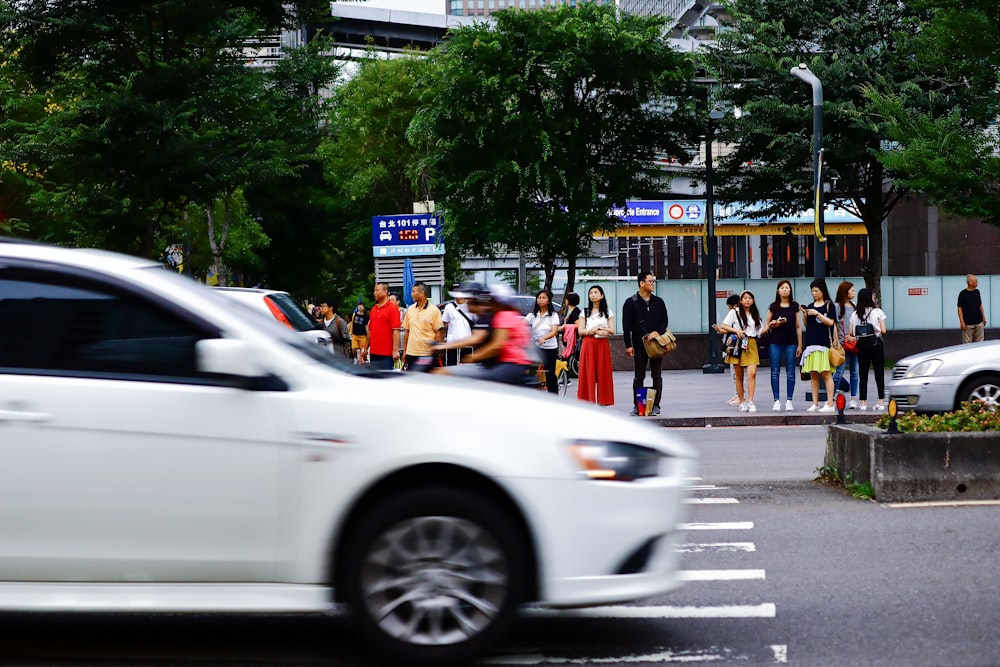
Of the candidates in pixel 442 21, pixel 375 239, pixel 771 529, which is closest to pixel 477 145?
pixel 375 239

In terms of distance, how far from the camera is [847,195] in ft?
102

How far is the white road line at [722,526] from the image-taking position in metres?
8.74

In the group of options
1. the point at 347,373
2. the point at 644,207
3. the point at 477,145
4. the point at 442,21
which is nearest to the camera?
the point at 347,373

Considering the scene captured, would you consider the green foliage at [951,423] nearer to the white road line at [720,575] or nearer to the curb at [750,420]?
the white road line at [720,575]

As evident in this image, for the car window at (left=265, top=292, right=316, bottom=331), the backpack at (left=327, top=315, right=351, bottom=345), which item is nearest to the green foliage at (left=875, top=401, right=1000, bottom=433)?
the car window at (left=265, top=292, right=316, bottom=331)

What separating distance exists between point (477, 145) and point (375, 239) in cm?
831

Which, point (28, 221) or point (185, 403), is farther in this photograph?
point (28, 221)

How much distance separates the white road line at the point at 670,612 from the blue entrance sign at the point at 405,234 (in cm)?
2980

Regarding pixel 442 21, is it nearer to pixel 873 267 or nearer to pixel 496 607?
pixel 873 267

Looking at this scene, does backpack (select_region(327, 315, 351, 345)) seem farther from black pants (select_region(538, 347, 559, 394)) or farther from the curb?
the curb

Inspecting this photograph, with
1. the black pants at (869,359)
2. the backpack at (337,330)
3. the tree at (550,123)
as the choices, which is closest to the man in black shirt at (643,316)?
the black pants at (869,359)

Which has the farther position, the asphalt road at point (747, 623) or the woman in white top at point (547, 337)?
the woman in white top at point (547, 337)

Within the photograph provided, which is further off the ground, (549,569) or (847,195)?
(847,195)

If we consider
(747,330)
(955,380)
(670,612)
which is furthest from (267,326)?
(747,330)
